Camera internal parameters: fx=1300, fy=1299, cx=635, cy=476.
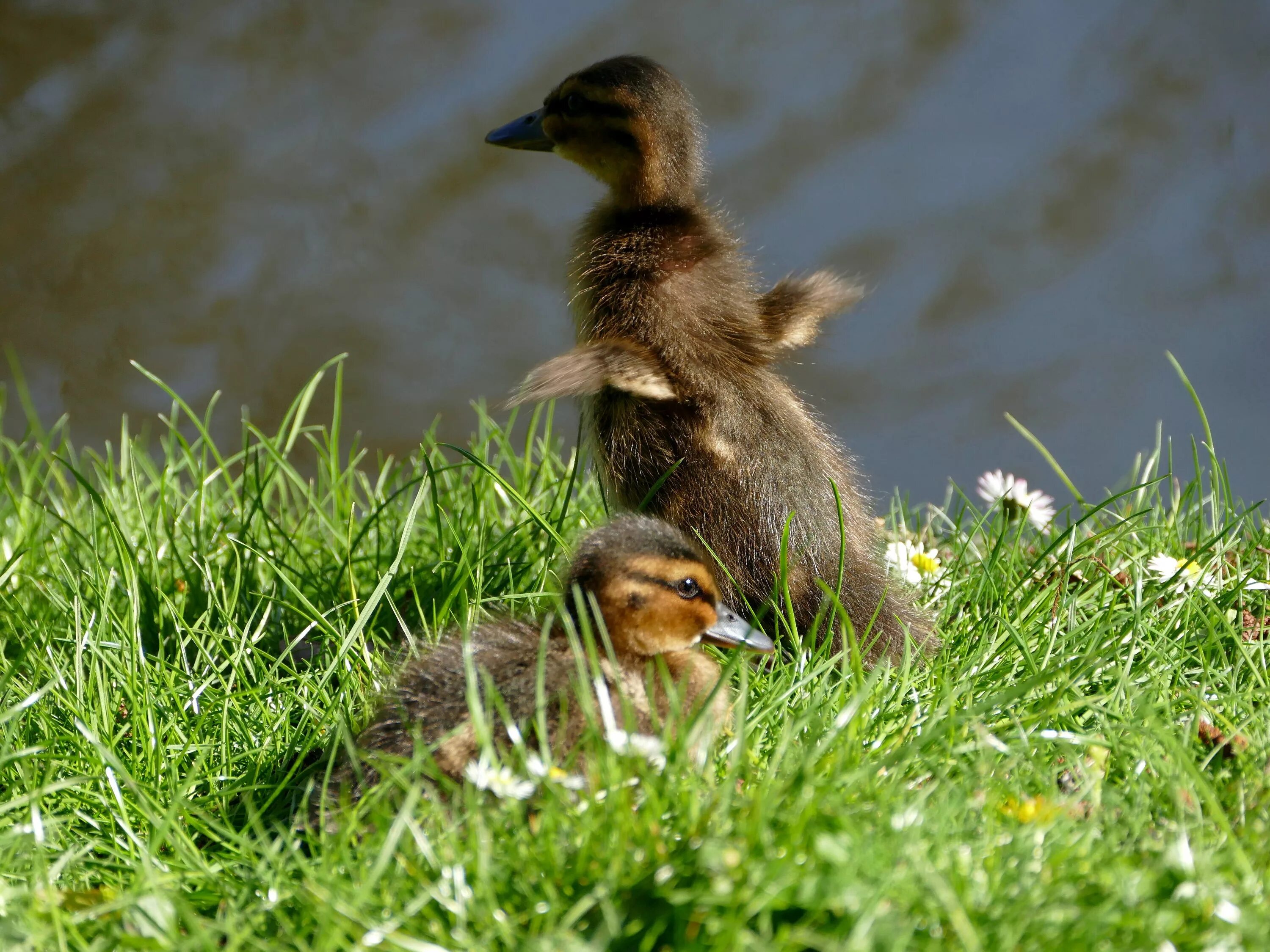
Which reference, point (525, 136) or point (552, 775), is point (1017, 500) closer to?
point (525, 136)

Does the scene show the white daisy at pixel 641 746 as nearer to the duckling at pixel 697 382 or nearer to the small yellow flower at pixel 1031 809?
the small yellow flower at pixel 1031 809

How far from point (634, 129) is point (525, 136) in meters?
0.36

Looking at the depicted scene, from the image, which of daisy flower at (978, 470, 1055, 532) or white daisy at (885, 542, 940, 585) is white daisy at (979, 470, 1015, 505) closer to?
daisy flower at (978, 470, 1055, 532)

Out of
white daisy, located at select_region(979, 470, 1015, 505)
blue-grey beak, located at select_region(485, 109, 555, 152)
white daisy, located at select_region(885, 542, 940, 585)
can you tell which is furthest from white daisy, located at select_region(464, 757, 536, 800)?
white daisy, located at select_region(979, 470, 1015, 505)

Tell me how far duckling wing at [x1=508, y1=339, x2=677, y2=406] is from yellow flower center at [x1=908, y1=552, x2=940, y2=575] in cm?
85

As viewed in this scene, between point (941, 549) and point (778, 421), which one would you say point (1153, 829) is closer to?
point (778, 421)

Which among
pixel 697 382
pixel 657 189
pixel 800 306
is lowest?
pixel 697 382

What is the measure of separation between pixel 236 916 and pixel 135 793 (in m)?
0.40

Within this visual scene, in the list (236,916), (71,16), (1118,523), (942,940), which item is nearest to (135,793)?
(236,916)

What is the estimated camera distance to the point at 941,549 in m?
3.31

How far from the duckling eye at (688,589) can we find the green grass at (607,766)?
0.69 feet

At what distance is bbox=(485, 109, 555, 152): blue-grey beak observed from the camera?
2822mm

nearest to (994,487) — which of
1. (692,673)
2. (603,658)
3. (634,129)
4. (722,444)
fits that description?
(722,444)

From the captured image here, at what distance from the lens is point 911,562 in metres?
2.94
